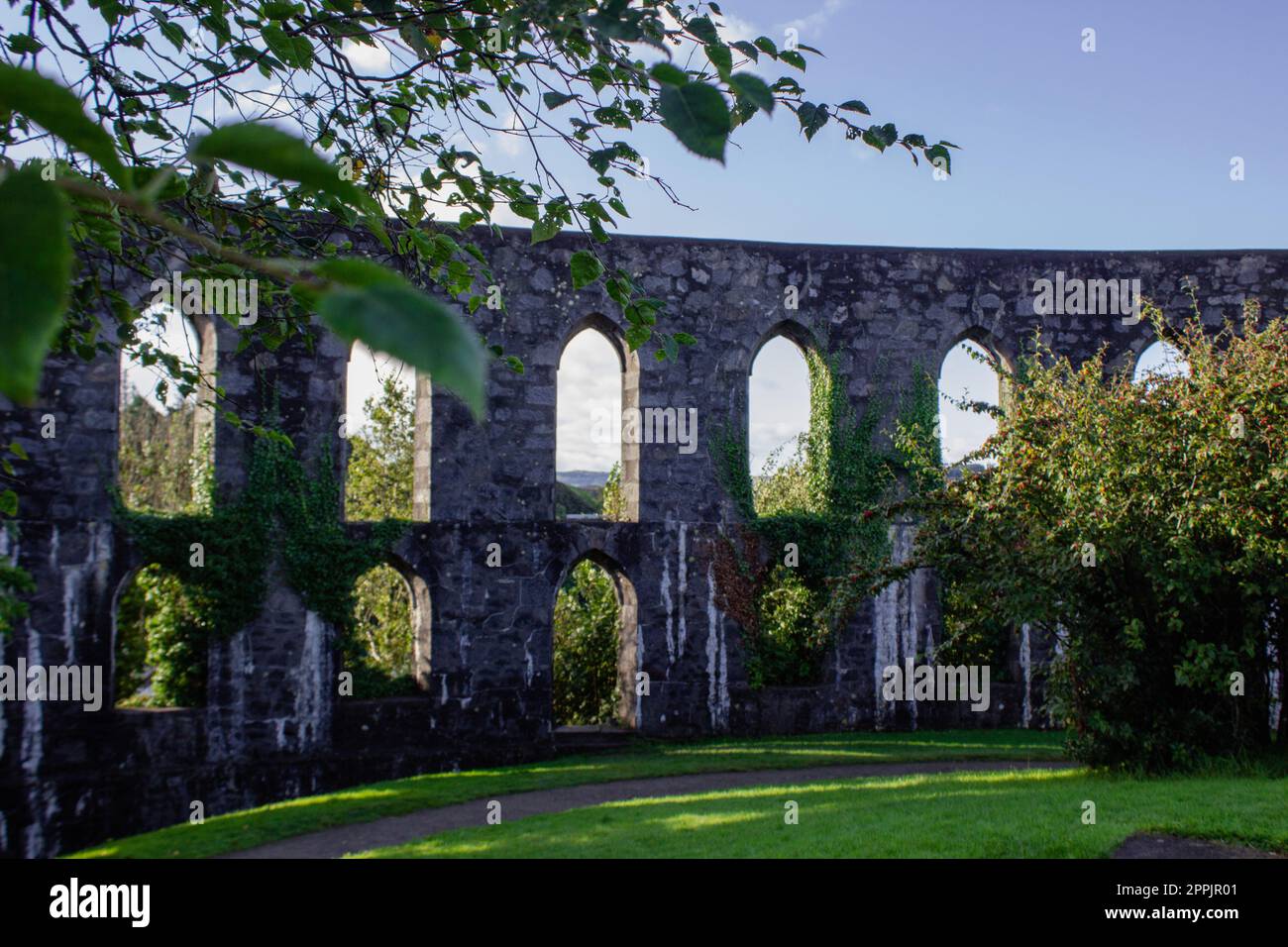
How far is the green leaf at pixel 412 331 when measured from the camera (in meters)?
0.60

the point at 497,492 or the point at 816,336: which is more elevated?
the point at 816,336

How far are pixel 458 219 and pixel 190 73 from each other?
1.30 metres

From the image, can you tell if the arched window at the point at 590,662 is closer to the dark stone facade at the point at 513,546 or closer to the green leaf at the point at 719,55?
the dark stone facade at the point at 513,546

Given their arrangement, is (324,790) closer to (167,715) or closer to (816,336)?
(167,715)

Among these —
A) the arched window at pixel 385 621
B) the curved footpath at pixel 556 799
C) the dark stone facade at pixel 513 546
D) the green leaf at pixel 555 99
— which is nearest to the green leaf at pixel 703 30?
the green leaf at pixel 555 99

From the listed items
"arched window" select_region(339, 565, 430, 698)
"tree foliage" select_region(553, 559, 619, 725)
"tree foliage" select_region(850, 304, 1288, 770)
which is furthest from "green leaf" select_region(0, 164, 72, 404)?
"tree foliage" select_region(553, 559, 619, 725)

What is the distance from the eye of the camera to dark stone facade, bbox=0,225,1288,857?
37.8 feet

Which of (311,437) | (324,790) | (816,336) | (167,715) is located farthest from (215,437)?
(816,336)

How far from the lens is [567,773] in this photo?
39.5 feet

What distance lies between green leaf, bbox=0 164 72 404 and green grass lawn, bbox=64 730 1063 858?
9482 mm

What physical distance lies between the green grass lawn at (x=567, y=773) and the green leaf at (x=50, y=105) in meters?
9.42

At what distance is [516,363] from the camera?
417 centimetres

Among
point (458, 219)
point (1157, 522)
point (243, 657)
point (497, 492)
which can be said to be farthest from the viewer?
point (497, 492)

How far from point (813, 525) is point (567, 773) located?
5.04 meters
